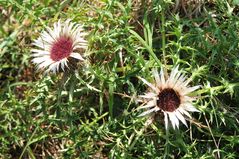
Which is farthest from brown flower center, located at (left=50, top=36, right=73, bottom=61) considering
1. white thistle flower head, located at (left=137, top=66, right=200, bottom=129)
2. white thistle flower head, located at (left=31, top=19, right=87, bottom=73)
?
white thistle flower head, located at (left=137, top=66, right=200, bottom=129)

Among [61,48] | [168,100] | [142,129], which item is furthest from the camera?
[61,48]

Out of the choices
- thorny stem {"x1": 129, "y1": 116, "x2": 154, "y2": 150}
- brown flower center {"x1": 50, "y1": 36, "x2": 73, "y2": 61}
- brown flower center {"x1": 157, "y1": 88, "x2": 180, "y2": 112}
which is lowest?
thorny stem {"x1": 129, "y1": 116, "x2": 154, "y2": 150}

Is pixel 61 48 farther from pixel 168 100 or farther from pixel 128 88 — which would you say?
pixel 168 100

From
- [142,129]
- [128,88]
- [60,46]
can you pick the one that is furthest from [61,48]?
[142,129]

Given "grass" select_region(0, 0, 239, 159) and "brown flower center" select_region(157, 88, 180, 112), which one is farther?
"grass" select_region(0, 0, 239, 159)

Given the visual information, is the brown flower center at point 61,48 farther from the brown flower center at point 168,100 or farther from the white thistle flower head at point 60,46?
the brown flower center at point 168,100

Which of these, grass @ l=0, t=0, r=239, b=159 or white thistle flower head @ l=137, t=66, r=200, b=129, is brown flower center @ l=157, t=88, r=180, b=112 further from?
grass @ l=0, t=0, r=239, b=159

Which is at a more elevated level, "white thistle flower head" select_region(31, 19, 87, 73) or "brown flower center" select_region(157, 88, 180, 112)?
"white thistle flower head" select_region(31, 19, 87, 73)
